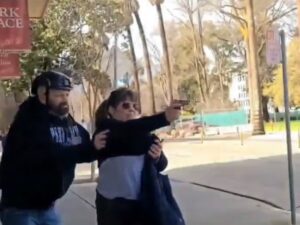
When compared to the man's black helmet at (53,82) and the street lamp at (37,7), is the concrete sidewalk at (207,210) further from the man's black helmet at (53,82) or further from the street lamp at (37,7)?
the man's black helmet at (53,82)

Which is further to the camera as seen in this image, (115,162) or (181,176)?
(181,176)

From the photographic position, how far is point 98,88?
33.4 metres

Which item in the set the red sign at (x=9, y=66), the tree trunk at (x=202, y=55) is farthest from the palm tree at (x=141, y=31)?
the red sign at (x=9, y=66)

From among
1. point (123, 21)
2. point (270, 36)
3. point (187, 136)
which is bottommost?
point (187, 136)

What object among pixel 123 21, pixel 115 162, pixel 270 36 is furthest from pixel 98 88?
pixel 115 162

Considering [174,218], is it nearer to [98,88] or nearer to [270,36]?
[270,36]

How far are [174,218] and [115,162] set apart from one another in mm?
463

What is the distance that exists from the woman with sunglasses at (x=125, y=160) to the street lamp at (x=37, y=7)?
9.10 meters

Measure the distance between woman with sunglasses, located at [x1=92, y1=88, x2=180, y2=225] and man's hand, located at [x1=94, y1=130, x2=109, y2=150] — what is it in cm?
5

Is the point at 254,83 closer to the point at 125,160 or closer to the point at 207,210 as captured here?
the point at 207,210

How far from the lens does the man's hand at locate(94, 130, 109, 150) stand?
3.72m

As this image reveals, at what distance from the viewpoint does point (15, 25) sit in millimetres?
9602

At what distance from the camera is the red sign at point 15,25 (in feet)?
31.3

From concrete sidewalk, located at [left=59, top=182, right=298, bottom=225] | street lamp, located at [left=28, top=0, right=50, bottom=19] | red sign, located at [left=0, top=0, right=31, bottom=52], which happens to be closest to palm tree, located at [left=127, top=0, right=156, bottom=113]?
street lamp, located at [left=28, top=0, right=50, bottom=19]
